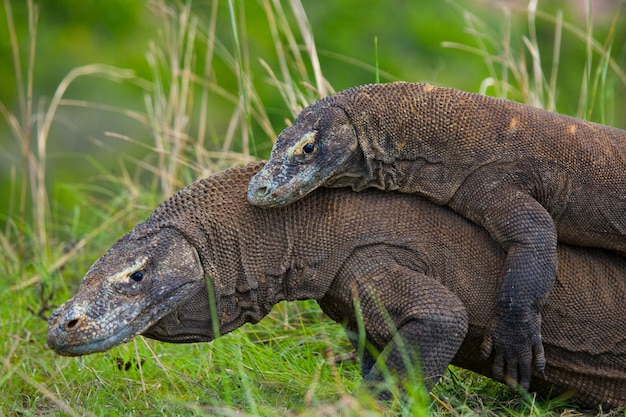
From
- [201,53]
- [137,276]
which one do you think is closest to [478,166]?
[137,276]

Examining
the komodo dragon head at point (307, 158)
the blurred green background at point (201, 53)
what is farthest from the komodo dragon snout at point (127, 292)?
the blurred green background at point (201, 53)

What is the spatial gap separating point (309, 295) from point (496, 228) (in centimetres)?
80

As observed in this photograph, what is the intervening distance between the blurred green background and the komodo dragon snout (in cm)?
653

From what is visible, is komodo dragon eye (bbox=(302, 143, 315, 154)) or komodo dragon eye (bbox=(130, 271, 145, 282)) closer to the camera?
komodo dragon eye (bbox=(130, 271, 145, 282))

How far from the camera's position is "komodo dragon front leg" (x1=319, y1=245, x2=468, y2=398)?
439 cm

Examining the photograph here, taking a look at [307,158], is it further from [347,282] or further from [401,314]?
[401,314]

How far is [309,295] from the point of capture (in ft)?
15.1

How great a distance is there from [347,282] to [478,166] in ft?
2.38

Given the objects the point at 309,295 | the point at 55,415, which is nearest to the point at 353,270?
the point at 309,295

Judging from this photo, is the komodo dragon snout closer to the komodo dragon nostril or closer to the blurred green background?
the komodo dragon nostril

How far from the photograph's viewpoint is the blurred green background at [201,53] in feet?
37.5

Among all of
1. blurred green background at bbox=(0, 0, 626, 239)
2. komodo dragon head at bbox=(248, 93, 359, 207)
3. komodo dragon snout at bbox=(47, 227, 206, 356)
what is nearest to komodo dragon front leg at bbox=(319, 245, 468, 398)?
komodo dragon head at bbox=(248, 93, 359, 207)

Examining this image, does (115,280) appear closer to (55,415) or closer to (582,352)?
(55,415)

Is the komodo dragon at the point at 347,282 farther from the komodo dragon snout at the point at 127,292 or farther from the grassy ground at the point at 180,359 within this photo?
the grassy ground at the point at 180,359
